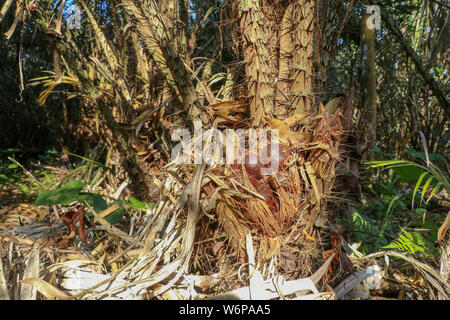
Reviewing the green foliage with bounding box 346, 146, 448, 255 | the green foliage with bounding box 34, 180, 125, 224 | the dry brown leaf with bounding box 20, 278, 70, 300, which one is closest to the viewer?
the dry brown leaf with bounding box 20, 278, 70, 300

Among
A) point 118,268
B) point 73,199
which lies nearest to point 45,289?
point 118,268

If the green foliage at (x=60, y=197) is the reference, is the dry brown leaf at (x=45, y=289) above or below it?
below

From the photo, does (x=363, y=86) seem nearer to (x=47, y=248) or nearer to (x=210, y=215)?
(x=210, y=215)

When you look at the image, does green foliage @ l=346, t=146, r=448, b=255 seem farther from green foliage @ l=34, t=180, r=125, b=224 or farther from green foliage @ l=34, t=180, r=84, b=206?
green foliage @ l=34, t=180, r=84, b=206

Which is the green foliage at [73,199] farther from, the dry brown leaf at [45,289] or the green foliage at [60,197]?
the dry brown leaf at [45,289]

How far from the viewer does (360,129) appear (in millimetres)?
900

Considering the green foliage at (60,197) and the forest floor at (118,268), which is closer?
the forest floor at (118,268)

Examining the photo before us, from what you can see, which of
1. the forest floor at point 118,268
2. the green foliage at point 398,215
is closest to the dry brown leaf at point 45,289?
the forest floor at point 118,268

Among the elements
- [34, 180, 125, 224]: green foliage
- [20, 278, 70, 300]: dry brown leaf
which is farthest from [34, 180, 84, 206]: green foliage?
[20, 278, 70, 300]: dry brown leaf

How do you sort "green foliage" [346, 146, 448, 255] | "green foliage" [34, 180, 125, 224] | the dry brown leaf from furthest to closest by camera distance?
"green foliage" [34, 180, 125, 224], "green foliage" [346, 146, 448, 255], the dry brown leaf

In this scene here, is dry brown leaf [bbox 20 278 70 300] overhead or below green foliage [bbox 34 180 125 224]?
below

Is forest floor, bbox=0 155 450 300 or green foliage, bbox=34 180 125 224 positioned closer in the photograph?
forest floor, bbox=0 155 450 300
